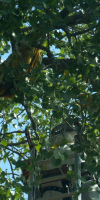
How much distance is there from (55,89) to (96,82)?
56 cm

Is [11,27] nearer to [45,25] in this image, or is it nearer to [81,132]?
[45,25]

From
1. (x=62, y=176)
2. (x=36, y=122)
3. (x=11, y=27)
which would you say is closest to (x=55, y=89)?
(x=11, y=27)

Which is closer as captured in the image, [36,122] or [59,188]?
[59,188]

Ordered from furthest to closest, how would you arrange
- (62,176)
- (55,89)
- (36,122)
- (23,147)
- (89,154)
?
(23,147) < (36,122) < (62,176) < (89,154) < (55,89)

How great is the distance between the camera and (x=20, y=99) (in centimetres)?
305

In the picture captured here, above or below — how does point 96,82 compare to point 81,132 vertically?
above

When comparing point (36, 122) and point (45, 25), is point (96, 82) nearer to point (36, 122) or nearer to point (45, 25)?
point (45, 25)

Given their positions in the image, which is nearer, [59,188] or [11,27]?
[11,27]

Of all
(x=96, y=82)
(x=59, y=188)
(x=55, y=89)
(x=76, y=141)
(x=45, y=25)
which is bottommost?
(x=59, y=188)

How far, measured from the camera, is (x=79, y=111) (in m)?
3.22

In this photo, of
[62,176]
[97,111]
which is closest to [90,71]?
[97,111]

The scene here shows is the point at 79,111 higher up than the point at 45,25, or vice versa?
the point at 45,25

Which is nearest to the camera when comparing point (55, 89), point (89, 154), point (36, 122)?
point (55, 89)

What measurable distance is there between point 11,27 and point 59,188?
152 cm
